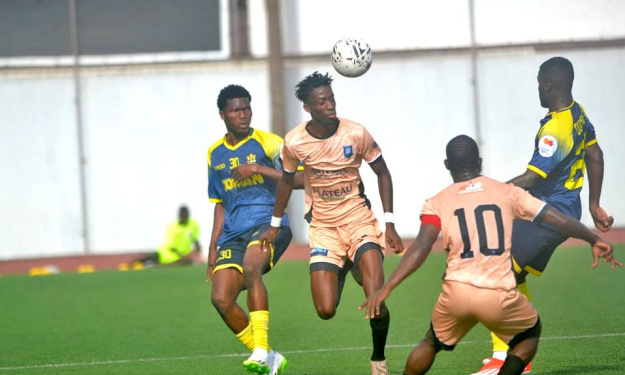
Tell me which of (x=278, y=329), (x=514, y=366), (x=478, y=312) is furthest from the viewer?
(x=278, y=329)

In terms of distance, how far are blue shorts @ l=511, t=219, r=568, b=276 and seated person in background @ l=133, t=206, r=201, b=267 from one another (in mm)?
15193

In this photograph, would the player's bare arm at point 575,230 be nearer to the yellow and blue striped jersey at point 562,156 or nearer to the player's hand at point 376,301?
the player's hand at point 376,301

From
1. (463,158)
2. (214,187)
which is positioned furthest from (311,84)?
(463,158)

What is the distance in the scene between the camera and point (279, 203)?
868 cm

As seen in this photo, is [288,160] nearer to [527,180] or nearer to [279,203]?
[279,203]

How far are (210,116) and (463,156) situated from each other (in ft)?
65.5

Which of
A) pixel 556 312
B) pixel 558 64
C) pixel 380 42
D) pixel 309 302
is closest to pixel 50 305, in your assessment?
pixel 309 302

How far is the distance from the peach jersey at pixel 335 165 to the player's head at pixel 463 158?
1.76m

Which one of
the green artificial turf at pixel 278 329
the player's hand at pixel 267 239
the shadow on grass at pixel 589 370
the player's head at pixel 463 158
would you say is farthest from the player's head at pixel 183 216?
the player's head at pixel 463 158

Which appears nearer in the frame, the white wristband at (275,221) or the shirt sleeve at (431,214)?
the shirt sleeve at (431,214)

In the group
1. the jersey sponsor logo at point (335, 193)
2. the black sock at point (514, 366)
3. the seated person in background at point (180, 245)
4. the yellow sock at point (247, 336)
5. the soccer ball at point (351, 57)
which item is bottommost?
the seated person in background at point (180, 245)

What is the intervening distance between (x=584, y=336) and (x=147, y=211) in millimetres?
17937

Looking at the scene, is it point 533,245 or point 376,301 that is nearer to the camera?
point 376,301

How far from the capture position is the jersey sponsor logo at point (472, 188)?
659cm
